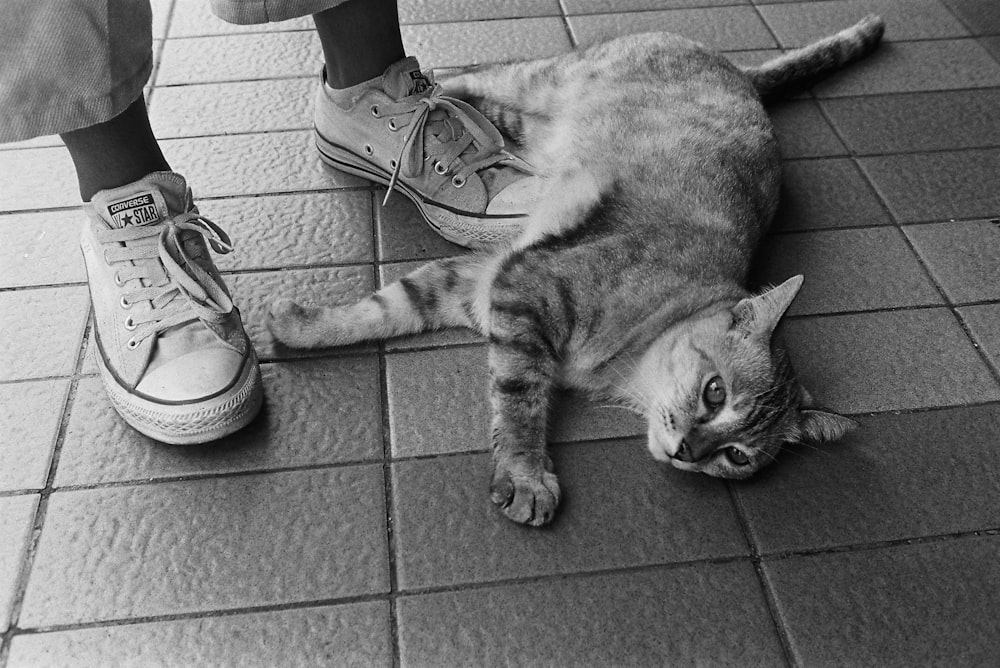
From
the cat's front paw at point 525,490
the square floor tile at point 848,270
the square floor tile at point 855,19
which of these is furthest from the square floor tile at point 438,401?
the square floor tile at point 855,19

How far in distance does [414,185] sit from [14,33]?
1083mm

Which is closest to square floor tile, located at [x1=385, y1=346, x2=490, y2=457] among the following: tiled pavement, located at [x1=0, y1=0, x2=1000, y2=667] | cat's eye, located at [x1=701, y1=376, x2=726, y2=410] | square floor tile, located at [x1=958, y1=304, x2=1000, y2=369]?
tiled pavement, located at [x1=0, y1=0, x2=1000, y2=667]

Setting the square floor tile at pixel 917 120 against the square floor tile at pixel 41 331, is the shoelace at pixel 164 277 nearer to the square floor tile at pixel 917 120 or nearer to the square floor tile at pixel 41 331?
the square floor tile at pixel 41 331

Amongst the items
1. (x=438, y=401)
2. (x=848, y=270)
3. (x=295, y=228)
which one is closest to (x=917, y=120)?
(x=848, y=270)

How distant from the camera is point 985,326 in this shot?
83.9 inches

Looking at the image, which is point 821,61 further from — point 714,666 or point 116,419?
point 116,419

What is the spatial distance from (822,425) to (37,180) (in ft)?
7.34

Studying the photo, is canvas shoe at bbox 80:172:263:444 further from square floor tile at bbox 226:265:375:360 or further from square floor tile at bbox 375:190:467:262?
square floor tile at bbox 375:190:467:262

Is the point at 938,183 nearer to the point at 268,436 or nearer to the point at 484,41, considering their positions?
the point at 484,41

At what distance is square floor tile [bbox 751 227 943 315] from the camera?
7.13 feet

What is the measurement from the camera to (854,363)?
2.02m

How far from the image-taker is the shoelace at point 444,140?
2.22m

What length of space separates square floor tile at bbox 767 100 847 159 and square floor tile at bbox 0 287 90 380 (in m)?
2.13

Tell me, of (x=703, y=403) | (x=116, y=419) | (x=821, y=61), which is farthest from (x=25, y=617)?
(x=821, y=61)
